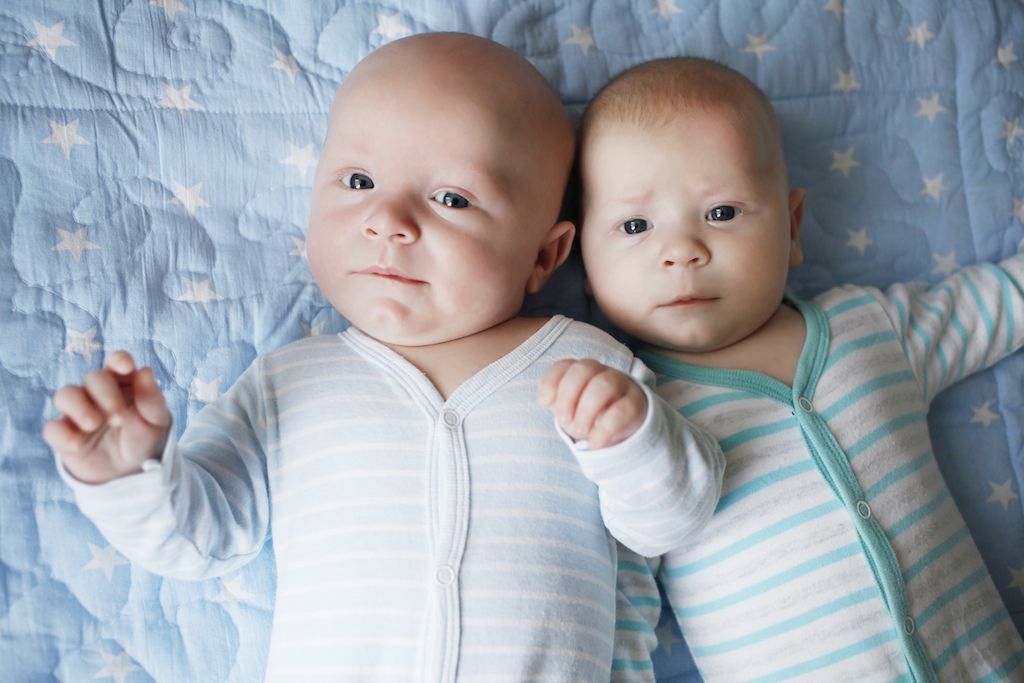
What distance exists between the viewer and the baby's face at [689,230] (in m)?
1.24

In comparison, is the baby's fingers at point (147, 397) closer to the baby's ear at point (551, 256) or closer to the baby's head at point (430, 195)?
the baby's head at point (430, 195)

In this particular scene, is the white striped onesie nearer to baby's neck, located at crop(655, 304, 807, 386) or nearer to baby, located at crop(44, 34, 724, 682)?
baby, located at crop(44, 34, 724, 682)

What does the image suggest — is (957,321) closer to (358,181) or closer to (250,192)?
(358,181)

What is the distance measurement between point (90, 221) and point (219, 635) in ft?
1.93

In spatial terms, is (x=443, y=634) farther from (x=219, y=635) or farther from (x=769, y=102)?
(x=769, y=102)

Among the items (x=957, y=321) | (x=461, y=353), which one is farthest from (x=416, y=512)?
(x=957, y=321)

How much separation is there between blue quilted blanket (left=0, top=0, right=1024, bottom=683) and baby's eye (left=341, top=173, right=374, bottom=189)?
188 mm

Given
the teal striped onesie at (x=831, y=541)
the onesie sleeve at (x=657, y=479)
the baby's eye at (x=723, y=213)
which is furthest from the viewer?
the baby's eye at (x=723, y=213)

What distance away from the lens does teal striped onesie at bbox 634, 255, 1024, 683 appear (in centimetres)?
115

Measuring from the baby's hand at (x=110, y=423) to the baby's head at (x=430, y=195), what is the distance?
1.04 feet

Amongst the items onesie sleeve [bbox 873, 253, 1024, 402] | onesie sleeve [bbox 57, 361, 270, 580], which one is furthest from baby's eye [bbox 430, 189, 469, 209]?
onesie sleeve [bbox 873, 253, 1024, 402]

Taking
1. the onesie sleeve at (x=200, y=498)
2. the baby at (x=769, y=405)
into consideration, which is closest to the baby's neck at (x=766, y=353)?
the baby at (x=769, y=405)

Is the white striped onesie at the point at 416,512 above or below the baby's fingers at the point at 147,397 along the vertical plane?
below

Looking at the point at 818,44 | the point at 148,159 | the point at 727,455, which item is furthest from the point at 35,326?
the point at 818,44
